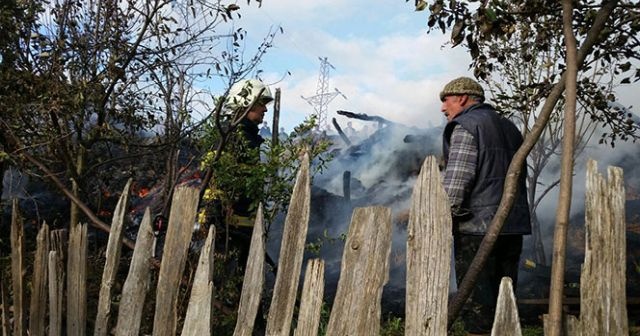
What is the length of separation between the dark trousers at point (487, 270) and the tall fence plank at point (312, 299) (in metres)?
2.03

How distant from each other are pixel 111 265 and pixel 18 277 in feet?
2.56

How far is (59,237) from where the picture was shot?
327cm

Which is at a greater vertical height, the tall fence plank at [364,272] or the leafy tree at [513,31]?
the leafy tree at [513,31]

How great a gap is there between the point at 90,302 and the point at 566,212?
3754 mm

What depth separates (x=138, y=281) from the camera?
2818mm

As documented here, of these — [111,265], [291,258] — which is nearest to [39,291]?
[111,265]

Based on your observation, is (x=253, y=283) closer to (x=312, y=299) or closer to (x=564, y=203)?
(x=312, y=299)

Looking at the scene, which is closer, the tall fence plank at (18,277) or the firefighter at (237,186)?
the tall fence plank at (18,277)

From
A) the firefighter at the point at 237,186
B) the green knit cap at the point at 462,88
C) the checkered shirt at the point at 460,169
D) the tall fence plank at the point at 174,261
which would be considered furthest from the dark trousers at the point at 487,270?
the tall fence plank at the point at 174,261

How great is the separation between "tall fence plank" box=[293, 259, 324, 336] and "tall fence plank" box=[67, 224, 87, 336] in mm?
1346

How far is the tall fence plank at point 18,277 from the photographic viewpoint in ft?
11.1

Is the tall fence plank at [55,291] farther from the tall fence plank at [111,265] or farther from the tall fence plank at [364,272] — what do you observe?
the tall fence plank at [364,272]

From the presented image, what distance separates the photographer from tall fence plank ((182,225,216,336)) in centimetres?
247

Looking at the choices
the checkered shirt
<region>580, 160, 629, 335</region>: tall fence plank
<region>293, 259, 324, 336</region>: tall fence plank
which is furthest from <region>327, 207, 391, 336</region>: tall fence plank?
the checkered shirt
